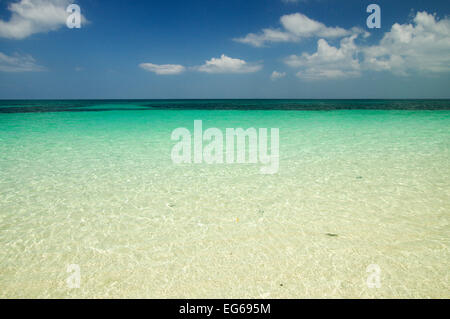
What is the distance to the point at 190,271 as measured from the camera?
8.15ft

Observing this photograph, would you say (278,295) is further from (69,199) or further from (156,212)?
(69,199)

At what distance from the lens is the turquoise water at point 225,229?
2328mm

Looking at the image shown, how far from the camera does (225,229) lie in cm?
326

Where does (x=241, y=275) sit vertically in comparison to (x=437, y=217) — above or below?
below

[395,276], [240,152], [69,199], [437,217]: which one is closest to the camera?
[395,276]

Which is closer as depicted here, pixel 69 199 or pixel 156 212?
pixel 156 212

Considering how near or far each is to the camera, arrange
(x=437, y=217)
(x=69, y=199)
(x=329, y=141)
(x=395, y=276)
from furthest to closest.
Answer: (x=329, y=141) → (x=69, y=199) → (x=437, y=217) → (x=395, y=276)

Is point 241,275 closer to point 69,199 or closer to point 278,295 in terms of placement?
point 278,295

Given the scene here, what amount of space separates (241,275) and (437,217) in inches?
120

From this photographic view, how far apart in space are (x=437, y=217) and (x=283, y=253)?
2.46 metres

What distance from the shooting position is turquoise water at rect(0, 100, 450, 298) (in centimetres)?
233
